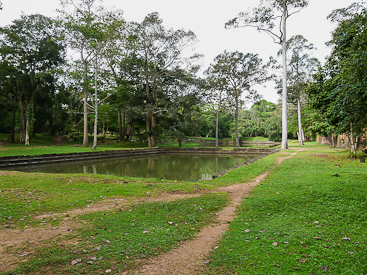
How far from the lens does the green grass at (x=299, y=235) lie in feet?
8.78

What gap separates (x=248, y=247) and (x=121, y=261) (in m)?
1.87

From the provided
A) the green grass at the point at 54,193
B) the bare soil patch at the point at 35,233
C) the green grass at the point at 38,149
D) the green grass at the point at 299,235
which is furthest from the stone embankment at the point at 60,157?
the green grass at the point at 299,235

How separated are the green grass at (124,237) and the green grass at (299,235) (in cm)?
84

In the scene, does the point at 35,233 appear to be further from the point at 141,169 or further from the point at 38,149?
the point at 38,149

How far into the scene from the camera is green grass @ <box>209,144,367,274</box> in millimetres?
2676

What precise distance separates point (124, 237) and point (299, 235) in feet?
9.50

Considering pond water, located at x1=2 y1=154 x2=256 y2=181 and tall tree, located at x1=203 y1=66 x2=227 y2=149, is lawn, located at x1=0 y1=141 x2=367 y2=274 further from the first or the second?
tall tree, located at x1=203 y1=66 x2=227 y2=149

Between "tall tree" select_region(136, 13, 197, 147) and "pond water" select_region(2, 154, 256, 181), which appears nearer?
"pond water" select_region(2, 154, 256, 181)

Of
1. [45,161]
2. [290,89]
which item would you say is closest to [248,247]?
[45,161]

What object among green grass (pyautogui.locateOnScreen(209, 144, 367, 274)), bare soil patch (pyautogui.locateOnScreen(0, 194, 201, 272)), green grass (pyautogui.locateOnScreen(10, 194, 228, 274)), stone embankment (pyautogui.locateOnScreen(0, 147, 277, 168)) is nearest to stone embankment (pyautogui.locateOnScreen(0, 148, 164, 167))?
stone embankment (pyautogui.locateOnScreen(0, 147, 277, 168))

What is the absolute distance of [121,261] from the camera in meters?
2.92

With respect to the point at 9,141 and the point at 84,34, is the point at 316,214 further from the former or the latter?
the point at 9,141

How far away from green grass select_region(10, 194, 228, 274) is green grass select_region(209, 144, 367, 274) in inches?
33.2

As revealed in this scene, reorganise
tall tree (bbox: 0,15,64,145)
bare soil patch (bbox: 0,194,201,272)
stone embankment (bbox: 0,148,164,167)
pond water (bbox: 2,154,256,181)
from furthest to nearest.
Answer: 1. tall tree (bbox: 0,15,64,145)
2. stone embankment (bbox: 0,148,164,167)
3. pond water (bbox: 2,154,256,181)
4. bare soil patch (bbox: 0,194,201,272)
